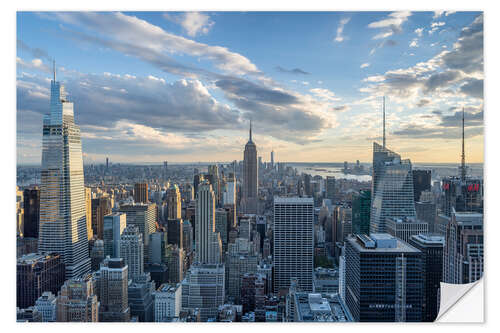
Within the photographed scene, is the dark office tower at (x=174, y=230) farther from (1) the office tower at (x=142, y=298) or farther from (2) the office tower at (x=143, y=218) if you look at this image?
(1) the office tower at (x=142, y=298)

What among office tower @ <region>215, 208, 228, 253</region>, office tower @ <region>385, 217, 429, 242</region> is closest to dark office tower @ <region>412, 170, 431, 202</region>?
office tower @ <region>385, 217, 429, 242</region>

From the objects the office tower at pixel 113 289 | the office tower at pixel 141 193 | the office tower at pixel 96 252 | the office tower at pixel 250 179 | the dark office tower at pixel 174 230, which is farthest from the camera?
the dark office tower at pixel 174 230

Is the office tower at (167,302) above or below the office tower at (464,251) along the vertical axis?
below

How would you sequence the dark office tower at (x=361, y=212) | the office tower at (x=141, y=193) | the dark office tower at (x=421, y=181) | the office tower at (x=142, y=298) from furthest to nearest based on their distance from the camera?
the dark office tower at (x=361, y=212)
the office tower at (x=141, y=193)
the dark office tower at (x=421, y=181)
the office tower at (x=142, y=298)

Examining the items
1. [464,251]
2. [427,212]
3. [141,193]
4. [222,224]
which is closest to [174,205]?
[222,224]

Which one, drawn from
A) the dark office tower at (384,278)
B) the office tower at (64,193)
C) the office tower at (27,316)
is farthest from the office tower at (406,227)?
the office tower at (64,193)

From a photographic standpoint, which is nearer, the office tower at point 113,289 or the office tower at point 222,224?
the office tower at point 113,289

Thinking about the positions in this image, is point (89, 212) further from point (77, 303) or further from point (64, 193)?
point (77, 303)

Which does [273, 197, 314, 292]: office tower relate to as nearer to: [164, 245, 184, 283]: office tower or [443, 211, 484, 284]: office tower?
[164, 245, 184, 283]: office tower
